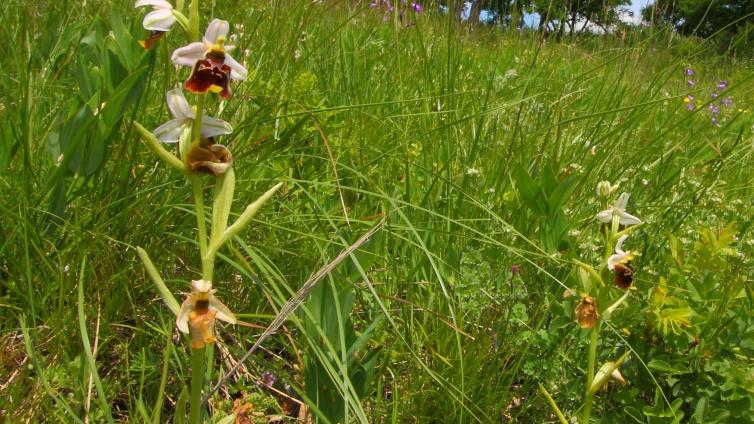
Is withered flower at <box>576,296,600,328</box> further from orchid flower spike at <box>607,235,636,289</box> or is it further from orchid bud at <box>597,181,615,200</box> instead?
orchid bud at <box>597,181,615,200</box>

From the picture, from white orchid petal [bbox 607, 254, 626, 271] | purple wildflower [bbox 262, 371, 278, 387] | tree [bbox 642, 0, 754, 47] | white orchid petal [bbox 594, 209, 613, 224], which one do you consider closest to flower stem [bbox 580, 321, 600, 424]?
white orchid petal [bbox 607, 254, 626, 271]

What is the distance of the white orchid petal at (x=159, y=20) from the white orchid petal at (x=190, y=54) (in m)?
0.06

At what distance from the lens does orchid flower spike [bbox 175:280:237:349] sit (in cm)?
92

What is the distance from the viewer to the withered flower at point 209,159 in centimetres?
96

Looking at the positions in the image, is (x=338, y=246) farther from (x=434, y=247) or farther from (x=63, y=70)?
(x=63, y=70)

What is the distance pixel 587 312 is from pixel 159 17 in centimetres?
88

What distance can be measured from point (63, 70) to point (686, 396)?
1856 mm

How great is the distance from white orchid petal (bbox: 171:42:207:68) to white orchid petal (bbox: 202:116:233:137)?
0.08 meters

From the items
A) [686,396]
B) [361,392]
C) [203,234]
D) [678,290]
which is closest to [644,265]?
[678,290]

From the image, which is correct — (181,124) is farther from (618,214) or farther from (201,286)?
(618,214)

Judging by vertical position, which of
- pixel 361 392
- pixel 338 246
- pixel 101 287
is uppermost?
pixel 338 246

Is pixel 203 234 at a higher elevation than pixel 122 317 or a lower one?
higher

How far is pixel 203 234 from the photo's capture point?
980mm

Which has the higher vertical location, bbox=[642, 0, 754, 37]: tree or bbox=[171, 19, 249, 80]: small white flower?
bbox=[642, 0, 754, 37]: tree
